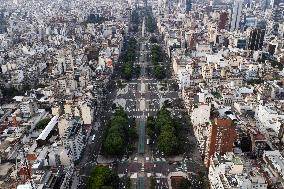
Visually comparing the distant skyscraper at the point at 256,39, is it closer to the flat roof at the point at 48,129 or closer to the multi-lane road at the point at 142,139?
the multi-lane road at the point at 142,139

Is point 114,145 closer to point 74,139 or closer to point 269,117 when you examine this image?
point 74,139

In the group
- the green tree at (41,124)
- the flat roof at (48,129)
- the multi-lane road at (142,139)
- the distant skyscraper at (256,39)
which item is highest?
the distant skyscraper at (256,39)

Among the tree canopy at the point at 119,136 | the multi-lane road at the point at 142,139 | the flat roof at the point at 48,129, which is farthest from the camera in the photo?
the flat roof at the point at 48,129

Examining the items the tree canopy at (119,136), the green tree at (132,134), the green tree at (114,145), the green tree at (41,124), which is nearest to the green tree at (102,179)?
the green tree at (114,145)

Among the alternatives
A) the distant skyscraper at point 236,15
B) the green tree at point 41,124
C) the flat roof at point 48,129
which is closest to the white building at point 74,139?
the flat roof at point 48,129

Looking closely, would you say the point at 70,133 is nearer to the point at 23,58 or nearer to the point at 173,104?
the point at 173,104

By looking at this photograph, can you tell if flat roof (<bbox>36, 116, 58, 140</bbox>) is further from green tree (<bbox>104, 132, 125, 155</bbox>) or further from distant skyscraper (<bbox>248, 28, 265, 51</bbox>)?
distant skyscraper (<bbox>248, 28, 265, 51</bbox>)

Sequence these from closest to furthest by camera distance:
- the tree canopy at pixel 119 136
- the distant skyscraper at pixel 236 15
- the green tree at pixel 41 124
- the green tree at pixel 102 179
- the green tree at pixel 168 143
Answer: the green tree at pixel 102 179
the green tree at pixel 168 143
the tree canopy at pixel 119 136
the green tree at pixel 41 124
the distant skyscraper at pixel 236 15

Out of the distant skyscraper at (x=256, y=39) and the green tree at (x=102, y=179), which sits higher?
the distant skyscraper at (x=256, y=39)

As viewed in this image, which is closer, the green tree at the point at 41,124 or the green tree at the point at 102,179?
the green tree at the point at 102,179

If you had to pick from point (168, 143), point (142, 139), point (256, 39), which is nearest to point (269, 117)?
point (168, 143)
